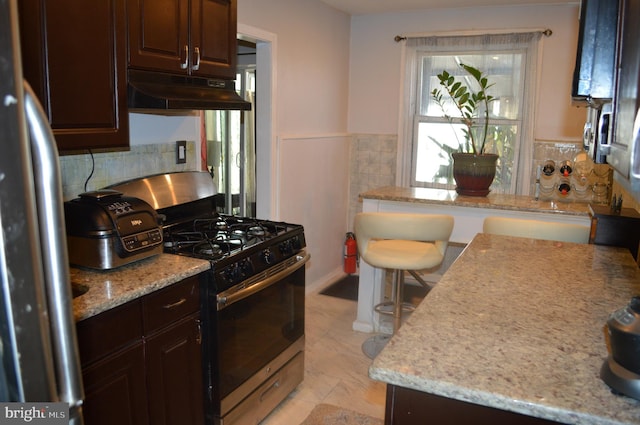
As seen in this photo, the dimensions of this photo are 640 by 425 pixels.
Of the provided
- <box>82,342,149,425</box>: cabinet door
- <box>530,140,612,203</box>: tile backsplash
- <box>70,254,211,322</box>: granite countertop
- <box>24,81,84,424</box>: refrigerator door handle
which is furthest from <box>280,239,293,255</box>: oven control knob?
<box>530,140,612,203</box>: tile backsplash

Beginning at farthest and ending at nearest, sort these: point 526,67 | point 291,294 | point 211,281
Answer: point 526,67 < point 291,294 < point 211,281

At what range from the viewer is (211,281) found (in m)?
2.13

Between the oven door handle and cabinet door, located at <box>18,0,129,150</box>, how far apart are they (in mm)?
740

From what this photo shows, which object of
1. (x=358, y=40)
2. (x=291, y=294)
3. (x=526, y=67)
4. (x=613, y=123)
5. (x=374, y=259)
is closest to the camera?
(x=613, y=123)

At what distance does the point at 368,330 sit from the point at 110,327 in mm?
2294

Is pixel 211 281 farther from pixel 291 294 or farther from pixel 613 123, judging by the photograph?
pixel 613 123

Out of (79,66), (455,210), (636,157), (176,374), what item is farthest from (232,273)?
(455,210)

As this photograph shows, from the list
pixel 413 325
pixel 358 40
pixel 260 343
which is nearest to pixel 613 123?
pixel 413 325

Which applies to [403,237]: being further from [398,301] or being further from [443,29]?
[443,29]

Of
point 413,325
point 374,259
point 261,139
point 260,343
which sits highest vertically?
point 261,139

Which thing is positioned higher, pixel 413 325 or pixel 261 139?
pixel 261 139

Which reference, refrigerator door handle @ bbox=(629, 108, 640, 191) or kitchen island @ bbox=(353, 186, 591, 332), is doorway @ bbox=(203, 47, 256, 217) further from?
refrigerator door handle @ bbox=(629, 108, 640, 191)

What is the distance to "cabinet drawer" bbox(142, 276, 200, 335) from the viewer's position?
1.89 meters

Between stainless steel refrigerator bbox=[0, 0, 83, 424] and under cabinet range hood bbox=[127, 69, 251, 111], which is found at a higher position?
under cabinet range hood bbox=[127, 69, 251, 111]
